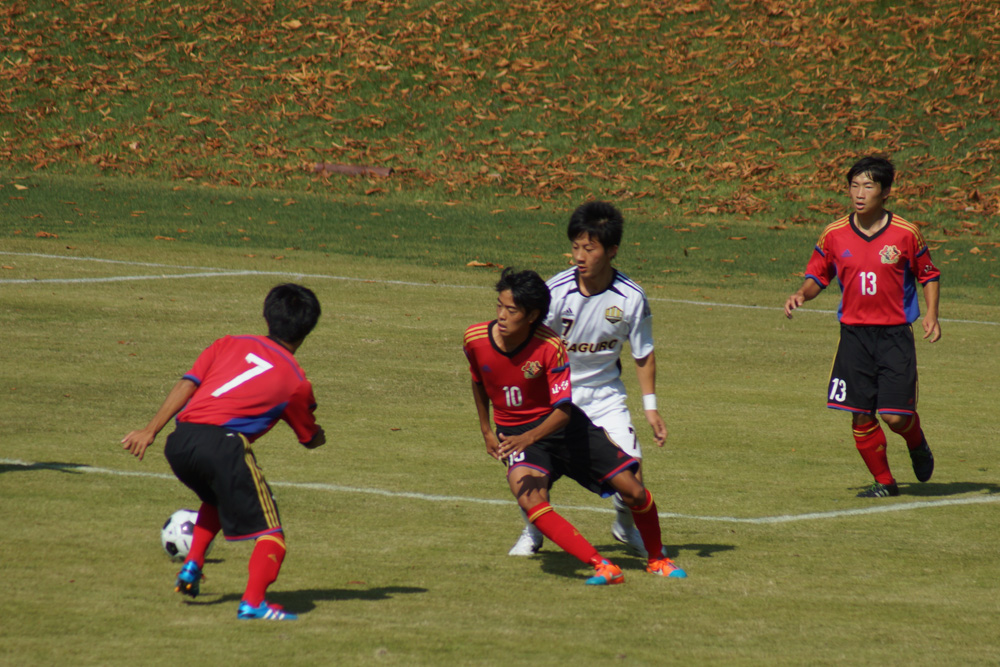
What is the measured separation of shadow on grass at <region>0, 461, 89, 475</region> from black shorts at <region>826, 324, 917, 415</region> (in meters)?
5.33

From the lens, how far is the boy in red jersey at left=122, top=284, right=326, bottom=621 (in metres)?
5.52

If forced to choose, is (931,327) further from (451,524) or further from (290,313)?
(290,313)

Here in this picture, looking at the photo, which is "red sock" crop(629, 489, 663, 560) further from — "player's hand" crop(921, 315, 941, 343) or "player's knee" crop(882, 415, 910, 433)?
"player's hand" crop(921, 315, 941, 343)

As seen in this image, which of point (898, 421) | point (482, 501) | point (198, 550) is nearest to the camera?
point (198, 550)

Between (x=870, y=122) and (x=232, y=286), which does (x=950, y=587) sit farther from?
(x=870, y=122)

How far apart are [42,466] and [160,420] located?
3231mm

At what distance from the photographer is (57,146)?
96.2 feet

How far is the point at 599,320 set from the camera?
23.4ft

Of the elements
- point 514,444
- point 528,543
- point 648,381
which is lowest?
point 528,543

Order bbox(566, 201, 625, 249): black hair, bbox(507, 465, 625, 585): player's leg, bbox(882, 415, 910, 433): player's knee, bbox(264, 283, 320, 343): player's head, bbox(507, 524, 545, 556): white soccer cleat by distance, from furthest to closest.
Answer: bbox(882, 415, 910, 433): player's knee < bbox(507, 524, 545, 556): white soccer cleat < bbox(566, 201, 625, 249): black hair < bbox(507, 465, 625, 585): player's leg < bbox(264, 283, 320, 343): player's head

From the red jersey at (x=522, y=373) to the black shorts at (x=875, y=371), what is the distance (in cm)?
325

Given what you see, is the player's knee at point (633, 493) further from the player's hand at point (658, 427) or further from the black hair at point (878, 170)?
the black hair at point (878, 170)

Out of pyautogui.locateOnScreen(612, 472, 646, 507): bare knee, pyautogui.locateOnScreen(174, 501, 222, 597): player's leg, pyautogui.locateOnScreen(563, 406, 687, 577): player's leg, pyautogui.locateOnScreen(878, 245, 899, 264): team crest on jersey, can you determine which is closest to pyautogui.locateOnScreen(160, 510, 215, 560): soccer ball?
pyautogui.locateOnScreen(174, 501, 222, 597): player's leg

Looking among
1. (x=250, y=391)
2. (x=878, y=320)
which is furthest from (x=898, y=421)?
(x=250, y=391)
